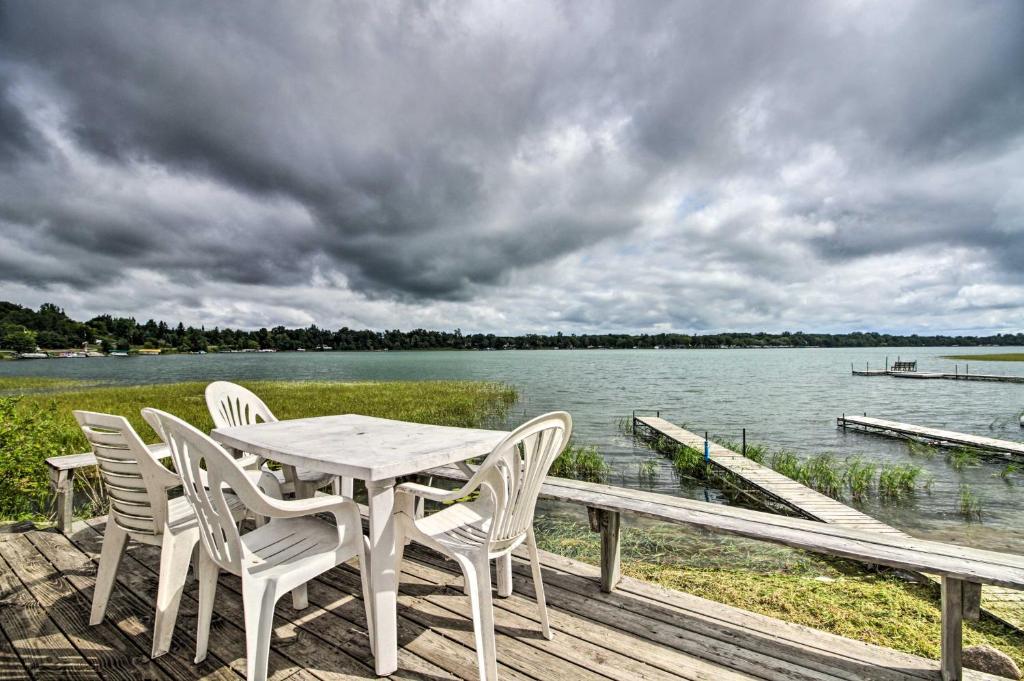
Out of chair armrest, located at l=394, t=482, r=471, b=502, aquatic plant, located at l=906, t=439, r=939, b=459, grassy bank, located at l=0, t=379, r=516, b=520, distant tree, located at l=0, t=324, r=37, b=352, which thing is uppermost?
distant tree, located at l=0, t=324, r=37, b=352

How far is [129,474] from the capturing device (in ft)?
7.65

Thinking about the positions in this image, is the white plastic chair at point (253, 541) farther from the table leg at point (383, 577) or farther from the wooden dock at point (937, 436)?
the wooden dock at point (937, 436)

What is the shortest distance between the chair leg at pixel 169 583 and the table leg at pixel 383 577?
1047mm

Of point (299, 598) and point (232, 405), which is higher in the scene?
point (232, 405)

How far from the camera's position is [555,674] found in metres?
2.10

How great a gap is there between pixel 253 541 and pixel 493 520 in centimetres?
125

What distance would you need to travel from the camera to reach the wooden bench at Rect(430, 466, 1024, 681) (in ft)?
6.65

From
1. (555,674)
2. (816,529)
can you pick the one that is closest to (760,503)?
(816,529)

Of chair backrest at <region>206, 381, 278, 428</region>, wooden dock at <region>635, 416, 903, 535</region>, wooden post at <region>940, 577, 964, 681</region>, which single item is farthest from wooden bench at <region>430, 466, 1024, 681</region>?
wooden dock at <region>635, 416, 903, 535</region>

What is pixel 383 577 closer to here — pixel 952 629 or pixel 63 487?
pixel 952 629

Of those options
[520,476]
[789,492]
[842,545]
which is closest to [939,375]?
[789,492]

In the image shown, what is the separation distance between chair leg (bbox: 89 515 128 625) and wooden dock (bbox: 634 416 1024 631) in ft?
21.5

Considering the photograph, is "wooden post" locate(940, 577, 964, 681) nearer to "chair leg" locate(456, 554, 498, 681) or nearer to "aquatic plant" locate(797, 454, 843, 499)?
"chair leg" locate(456, 554, 498, 681)


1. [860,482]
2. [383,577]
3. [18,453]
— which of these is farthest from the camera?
[860,482]
